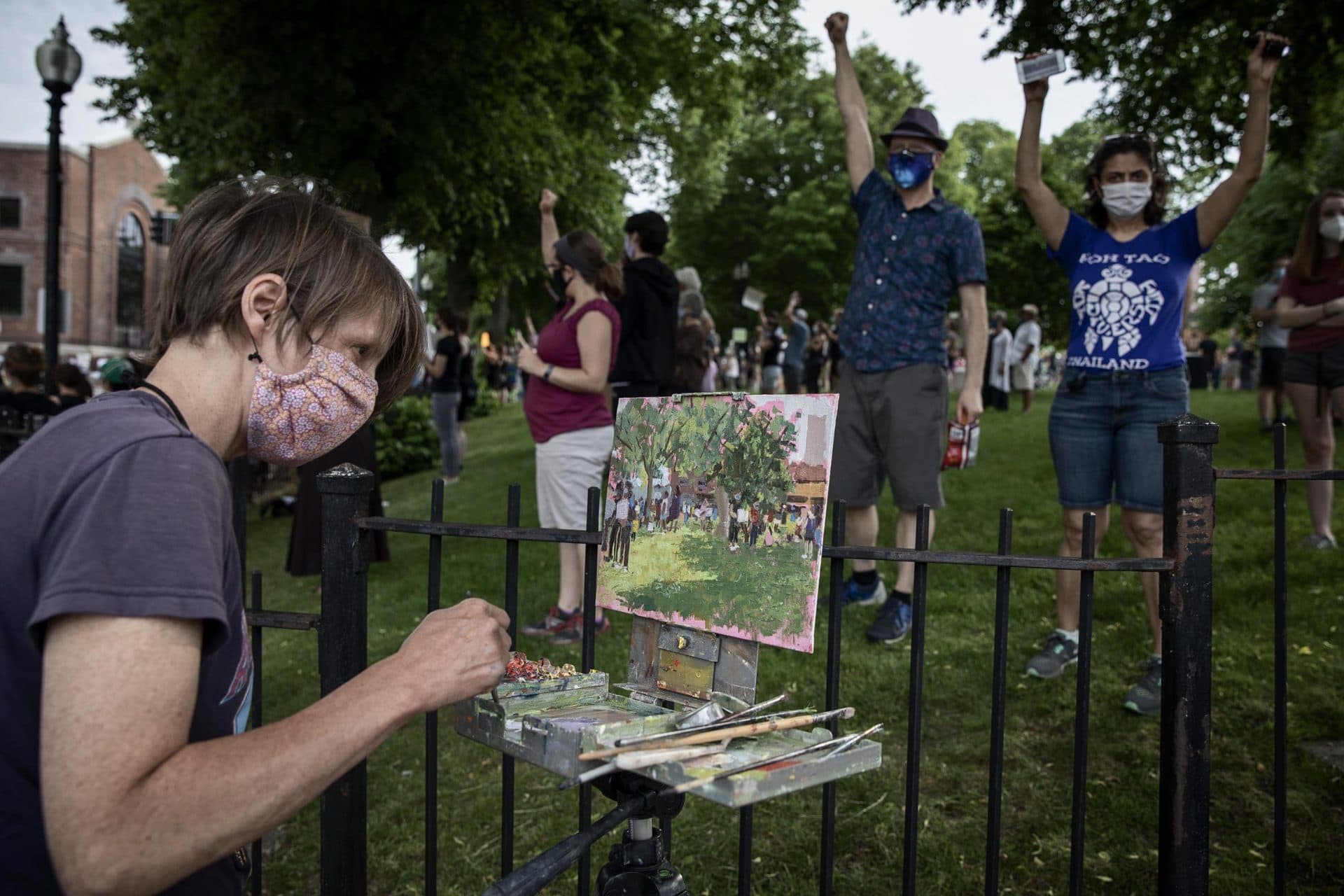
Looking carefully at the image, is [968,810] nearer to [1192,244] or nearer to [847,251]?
[1192,244]

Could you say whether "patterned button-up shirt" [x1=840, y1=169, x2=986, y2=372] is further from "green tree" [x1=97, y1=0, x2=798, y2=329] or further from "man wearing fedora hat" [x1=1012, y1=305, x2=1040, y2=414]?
"man wearing fedora hat" [x1=1012, y1=305, x2=1040, y2=414]

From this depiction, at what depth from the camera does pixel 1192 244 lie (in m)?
→ 3.71

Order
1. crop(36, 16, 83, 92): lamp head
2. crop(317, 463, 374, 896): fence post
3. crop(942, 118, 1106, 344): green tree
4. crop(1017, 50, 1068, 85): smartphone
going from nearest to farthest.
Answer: crop(317, 463, 374, 896): fence post, crop(1017, 50, 1068, 85): smartphone, crop(36, 16, 83, 92): lamp head, crop(942, 118, 1106, 344): green tree

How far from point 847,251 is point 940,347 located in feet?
93.6

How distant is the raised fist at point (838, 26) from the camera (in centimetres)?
444

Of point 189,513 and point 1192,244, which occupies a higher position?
point 1192,244

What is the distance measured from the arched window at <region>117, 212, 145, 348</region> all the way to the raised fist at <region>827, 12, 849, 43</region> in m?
47.9

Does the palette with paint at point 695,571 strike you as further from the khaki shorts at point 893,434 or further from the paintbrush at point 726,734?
the khaki shorts at point 893,434

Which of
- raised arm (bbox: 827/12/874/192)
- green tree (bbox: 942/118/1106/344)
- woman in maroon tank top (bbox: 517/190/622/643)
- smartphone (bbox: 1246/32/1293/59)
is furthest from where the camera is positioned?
green tree (bbox: 942/118/1106/344)

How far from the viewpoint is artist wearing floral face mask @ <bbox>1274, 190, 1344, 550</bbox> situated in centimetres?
532

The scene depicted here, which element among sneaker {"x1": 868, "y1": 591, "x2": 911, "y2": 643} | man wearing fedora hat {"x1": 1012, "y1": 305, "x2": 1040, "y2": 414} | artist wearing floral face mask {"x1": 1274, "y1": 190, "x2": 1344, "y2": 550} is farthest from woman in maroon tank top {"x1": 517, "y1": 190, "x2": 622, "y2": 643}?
man wearing fedora hat {"x1": 1012, "y1": 305, "x2": 1040, "y2": 414}

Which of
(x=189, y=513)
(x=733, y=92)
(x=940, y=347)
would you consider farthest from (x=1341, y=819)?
(x=733, y=92)

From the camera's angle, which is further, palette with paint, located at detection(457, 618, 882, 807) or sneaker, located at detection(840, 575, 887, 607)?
sneaker, located at detection(840, 575, 887, 607)

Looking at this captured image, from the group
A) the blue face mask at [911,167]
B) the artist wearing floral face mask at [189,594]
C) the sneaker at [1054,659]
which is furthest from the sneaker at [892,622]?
the artist wearing floral face mask at [189,594]
